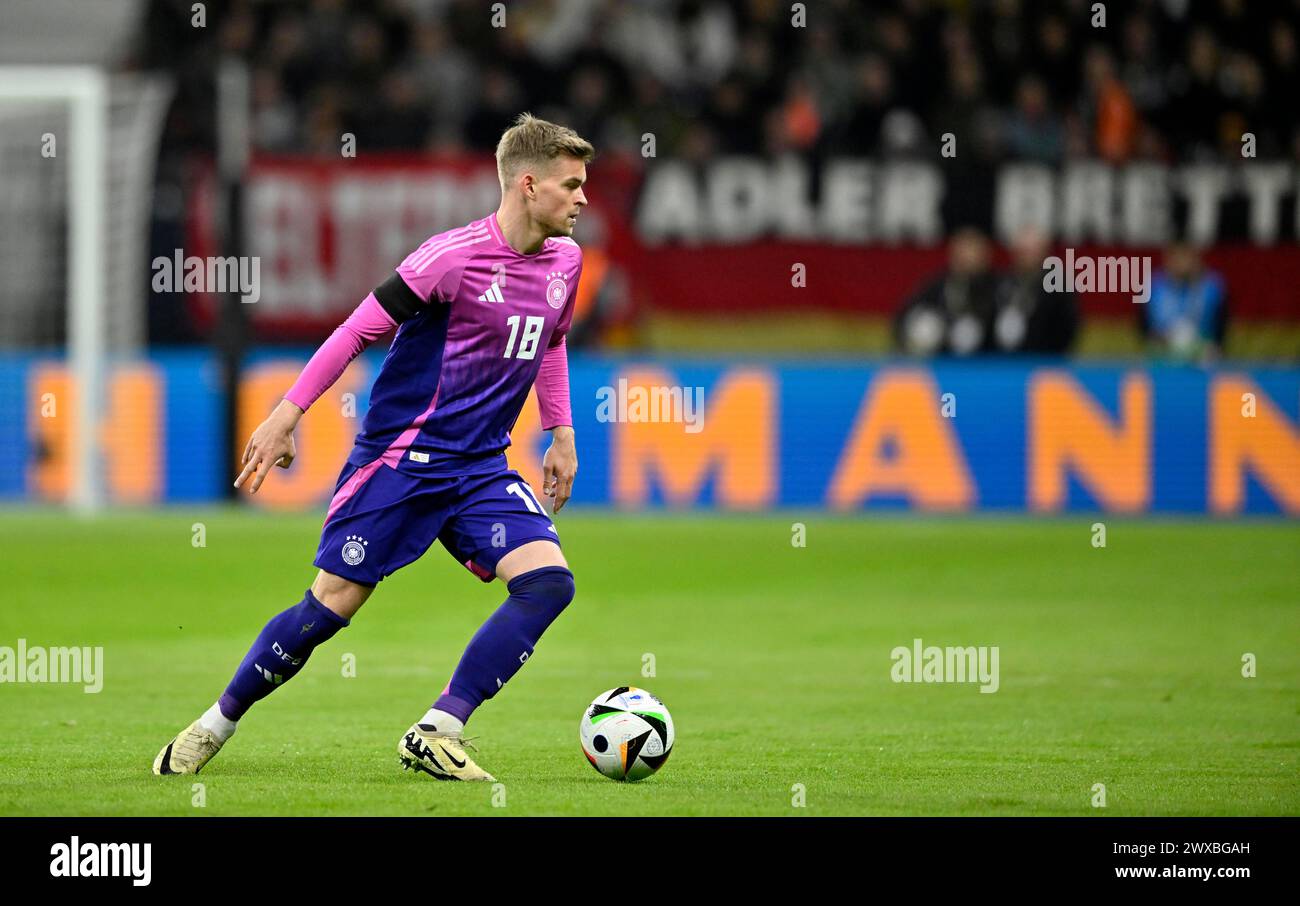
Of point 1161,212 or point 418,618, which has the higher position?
point 1161,212

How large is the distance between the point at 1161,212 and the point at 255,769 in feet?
50.1

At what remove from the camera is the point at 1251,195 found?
2080cm

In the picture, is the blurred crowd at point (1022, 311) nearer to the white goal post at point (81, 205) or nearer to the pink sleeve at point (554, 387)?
the white goal post at point (81, 205)

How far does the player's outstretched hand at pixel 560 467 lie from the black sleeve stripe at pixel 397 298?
799 millimetres

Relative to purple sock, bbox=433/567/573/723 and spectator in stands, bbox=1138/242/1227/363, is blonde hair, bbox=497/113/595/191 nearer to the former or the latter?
purple sock, bbox=433/567/573/723

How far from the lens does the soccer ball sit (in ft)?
23.8

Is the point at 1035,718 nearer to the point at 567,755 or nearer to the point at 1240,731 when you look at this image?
the point at 1240,731

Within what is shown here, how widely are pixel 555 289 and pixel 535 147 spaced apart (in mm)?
497

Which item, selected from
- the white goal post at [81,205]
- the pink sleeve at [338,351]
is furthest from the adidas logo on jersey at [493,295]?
the white goal post at [81,205]

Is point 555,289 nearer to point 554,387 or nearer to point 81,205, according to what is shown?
point 554,387

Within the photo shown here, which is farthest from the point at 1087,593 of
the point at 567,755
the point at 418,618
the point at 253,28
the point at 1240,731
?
the point at 253,28

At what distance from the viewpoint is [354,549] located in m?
7.20

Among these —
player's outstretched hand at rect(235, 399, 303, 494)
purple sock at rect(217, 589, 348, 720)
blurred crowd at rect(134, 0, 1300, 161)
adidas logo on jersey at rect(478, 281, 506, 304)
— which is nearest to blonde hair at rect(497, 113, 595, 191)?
adidas logo on jersey at rect(478, 281, 506, 304)

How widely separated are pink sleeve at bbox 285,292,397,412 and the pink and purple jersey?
9cm
